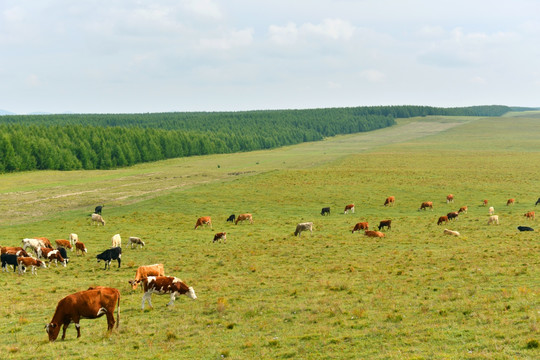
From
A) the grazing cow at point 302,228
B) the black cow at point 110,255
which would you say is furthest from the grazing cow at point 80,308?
the grazing cow at point 302,228

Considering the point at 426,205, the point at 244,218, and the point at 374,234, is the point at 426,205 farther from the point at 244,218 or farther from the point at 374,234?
the point at 244,218

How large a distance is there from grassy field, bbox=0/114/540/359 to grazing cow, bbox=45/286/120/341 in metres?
0.48

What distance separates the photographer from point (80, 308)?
574 inches

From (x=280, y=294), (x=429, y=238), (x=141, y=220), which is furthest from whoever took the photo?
(x=141, y=220)

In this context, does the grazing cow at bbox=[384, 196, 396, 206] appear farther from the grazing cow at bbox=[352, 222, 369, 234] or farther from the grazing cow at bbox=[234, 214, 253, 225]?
the grazing cow at bbox=[234, 214, 253, 225]

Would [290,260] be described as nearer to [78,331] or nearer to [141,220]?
[78,331]

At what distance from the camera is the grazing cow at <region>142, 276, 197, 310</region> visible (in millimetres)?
18294

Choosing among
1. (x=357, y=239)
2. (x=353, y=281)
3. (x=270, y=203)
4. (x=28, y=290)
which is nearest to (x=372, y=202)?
(x=270, y=203)

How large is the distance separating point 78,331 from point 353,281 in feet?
39.5

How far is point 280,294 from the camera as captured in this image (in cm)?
1956

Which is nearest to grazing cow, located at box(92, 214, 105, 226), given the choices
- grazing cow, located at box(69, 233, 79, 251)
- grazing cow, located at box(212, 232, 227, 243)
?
grazing cow, located at box(69, 233, 79, 251)

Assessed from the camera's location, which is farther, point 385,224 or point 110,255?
point 385,224

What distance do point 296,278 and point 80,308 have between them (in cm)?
1096

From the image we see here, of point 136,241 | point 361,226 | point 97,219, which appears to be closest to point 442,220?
point 361,226
